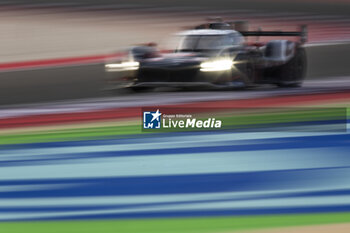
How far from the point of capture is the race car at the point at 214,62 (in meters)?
6.93

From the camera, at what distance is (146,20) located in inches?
468

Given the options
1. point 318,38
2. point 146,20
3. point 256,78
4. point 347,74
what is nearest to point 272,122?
point 256,78

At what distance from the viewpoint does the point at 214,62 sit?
6.91 metres

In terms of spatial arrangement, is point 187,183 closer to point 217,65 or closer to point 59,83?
point 217,65

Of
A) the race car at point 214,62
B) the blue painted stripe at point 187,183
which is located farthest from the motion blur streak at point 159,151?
the race car at point 214,62

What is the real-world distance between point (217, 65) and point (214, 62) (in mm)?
48

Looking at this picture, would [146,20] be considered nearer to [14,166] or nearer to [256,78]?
[256,78]

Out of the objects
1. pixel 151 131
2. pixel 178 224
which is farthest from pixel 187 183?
pixel 151 131

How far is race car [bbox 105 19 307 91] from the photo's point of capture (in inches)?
273

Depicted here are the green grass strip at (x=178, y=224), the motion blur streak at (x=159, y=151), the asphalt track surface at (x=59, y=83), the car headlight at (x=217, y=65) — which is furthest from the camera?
the asphalt track surface at (x=59, y=83)

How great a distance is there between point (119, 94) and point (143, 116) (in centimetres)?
93

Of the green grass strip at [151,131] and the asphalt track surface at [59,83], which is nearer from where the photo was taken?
the green grass strip at [151,131]

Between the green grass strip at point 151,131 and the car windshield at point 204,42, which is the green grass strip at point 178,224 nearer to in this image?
the green grass strip at point 151,131

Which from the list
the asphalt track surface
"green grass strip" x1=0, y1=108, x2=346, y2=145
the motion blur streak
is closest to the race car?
the motion blur streak
